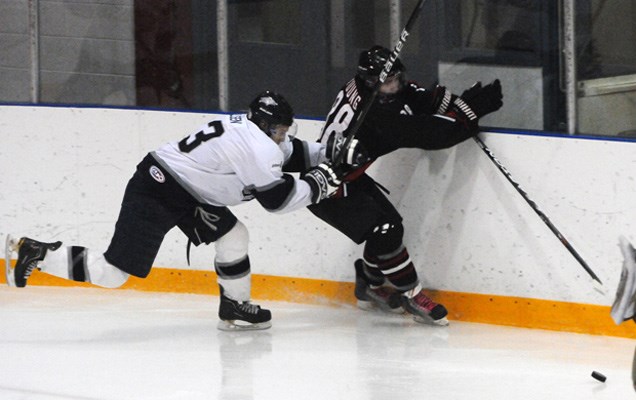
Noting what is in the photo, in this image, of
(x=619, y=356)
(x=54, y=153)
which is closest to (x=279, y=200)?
(x=619, y=356)

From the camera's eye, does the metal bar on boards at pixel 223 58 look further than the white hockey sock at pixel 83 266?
Yes

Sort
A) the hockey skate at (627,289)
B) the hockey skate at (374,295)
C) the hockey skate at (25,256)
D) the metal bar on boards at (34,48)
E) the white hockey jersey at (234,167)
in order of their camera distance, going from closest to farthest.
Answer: the hockey skate at (627,289) < the white hockey jersey at (234,167) < the hockey skate at (25,256) < the hockey skate at (374,295) < the metal bar on boards at (34,48)

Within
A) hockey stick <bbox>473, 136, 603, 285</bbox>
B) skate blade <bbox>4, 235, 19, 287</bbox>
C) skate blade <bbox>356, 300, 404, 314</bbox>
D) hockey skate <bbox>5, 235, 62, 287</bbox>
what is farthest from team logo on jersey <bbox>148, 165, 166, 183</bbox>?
hockey stick <bbox>473, 136, 603, 285</bbox>

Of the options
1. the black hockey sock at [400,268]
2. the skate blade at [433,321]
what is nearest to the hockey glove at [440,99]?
the black hockey sock at [400,268]

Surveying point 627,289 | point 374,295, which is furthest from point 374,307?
point 627,289

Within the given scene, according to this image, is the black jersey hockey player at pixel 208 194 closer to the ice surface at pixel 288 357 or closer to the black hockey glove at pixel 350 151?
the black hockey glove at pixel 350 151

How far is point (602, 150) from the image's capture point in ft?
15.1

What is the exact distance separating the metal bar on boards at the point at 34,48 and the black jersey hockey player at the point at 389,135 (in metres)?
1.71

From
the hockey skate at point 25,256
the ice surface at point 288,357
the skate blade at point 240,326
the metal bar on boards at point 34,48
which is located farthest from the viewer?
the metal bar on boards at point 34,48

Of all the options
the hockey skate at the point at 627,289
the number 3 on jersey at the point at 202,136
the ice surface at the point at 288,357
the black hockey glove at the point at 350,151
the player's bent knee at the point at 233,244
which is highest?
the number 3 on jersey at the point at 202,136

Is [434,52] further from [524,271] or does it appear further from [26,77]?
[26,77]

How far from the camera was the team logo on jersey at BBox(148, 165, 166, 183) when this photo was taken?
4.69 m

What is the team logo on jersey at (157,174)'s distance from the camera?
4691mm

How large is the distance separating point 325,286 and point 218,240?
2.63 feet
